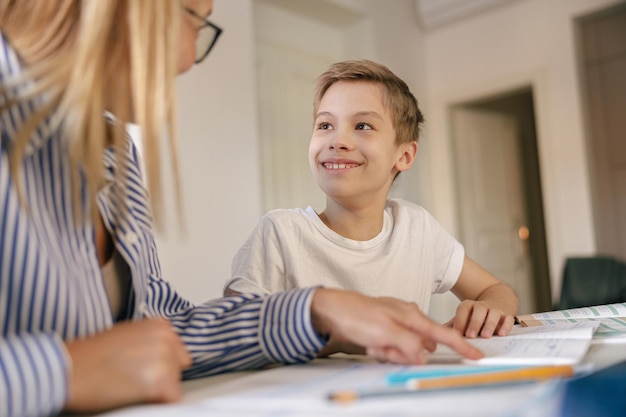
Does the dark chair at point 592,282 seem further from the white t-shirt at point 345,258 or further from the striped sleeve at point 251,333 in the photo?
the striped sleeve at point 251,333

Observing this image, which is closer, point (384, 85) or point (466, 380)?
point (466, 380)

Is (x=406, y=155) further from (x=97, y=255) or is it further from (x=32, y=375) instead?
(x=32, y=375)

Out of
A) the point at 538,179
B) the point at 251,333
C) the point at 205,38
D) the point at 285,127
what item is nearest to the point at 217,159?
the point at 285,127

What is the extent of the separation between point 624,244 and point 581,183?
465 millimetres

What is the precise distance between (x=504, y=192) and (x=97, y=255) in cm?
432

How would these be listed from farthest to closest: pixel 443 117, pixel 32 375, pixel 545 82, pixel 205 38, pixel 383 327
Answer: pixel 443 117, pixel 545 82, pixel 205 38, pixel 383 327, pixel 32 375

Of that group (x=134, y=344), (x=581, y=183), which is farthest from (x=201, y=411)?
(x=581, y=183)

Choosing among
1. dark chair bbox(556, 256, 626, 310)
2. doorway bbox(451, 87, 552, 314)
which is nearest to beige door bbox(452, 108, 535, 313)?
doorway bbox(451, 87, 552, 314)

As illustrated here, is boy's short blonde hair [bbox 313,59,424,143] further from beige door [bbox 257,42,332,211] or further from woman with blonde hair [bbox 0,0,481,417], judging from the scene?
beige door [bbox 257,42,332,211]

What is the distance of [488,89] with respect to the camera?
12.9ft

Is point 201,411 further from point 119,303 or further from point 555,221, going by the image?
point 555,221

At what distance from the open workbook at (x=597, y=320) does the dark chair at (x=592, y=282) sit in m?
1.92

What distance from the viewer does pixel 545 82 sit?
144 inches

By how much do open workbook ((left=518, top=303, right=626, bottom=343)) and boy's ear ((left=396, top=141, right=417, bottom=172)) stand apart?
1.46 ft
